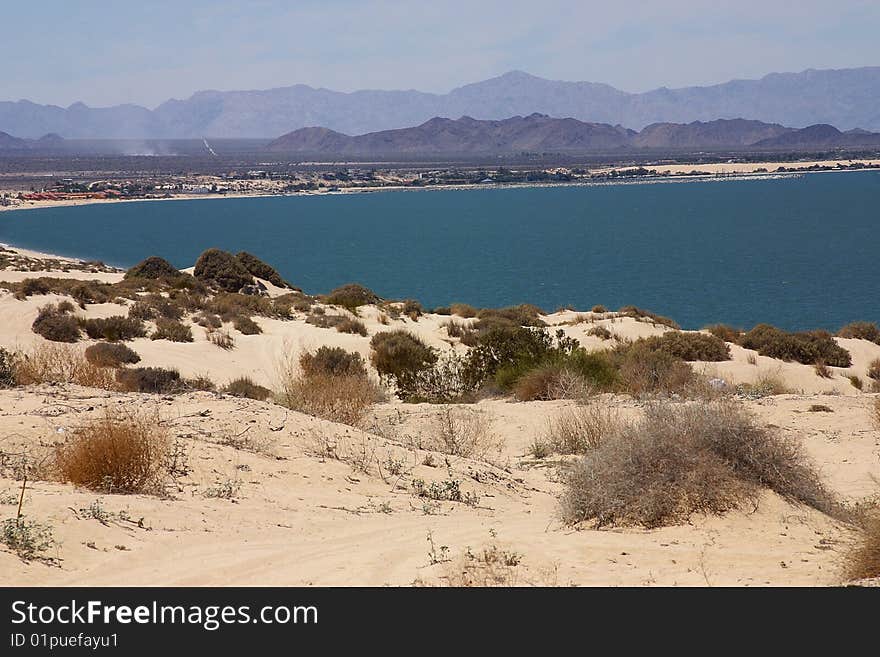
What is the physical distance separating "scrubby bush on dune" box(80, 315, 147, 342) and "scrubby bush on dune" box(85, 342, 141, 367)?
250 cm

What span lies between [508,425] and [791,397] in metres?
5.28

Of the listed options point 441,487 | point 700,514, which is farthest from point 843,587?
point 441,487

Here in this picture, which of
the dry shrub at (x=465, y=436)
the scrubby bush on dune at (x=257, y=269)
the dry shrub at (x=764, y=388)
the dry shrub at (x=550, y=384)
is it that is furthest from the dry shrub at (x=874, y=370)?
the scrubby bush on dune at (x=257, y=269)

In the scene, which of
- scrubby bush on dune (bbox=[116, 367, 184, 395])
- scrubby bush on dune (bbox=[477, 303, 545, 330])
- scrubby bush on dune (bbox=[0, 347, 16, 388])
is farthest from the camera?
scrubby bush on dune (bbox=[477, 303, 545, 330])

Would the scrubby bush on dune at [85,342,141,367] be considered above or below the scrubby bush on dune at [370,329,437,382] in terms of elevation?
above

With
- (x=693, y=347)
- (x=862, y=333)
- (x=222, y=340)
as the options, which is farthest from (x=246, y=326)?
(x=862, y=333)

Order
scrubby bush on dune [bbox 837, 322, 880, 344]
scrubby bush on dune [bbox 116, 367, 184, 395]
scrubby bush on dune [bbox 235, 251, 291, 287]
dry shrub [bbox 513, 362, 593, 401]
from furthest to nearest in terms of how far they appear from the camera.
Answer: scrubby bush on dune [bbox 235, 251, 291, 287], scrubby bush on dune [bbox 837, 322, 880, 344], dry shrub [bbox 513, 362, 593, 401], scrubby bush on dune [bbox 116, 367, 184, 395]

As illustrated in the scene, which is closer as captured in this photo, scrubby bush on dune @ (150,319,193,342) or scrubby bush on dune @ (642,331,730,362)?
scrubby bush on dune @ (642,331,730,362)

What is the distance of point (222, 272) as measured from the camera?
126 feet

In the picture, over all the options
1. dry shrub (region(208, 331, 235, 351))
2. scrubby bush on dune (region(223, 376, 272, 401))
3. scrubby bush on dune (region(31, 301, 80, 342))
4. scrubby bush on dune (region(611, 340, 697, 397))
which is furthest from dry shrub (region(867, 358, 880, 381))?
scrubby bush on dune (region(31, 301, 80, 342))

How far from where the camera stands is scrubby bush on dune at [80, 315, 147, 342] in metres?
22.2

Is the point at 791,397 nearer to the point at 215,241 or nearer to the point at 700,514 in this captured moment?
the point at 700,514

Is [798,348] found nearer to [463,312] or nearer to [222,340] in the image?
[463,312]

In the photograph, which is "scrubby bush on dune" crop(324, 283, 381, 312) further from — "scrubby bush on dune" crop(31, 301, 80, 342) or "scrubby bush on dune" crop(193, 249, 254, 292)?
"scrubby bush on dune" crop(31, 301, 80, 342)
